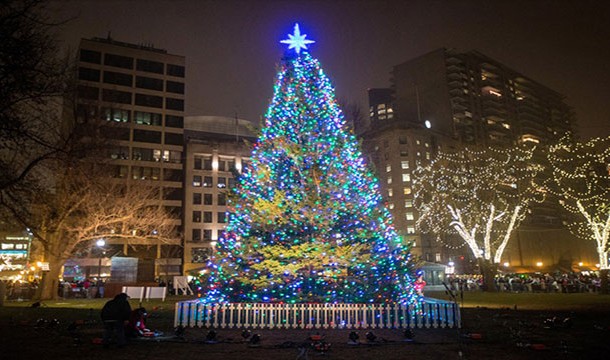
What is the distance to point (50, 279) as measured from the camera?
103 feet

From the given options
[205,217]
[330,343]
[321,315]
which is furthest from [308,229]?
[205,217]

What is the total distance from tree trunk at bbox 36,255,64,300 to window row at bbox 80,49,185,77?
163 ft

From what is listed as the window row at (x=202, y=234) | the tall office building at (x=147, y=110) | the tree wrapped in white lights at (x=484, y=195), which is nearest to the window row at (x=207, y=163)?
the tall office building at (x=147, y=110)

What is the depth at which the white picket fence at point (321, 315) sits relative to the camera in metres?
14.8

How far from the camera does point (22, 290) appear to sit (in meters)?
34.5

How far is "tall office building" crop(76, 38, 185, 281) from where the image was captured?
6962 centimetres

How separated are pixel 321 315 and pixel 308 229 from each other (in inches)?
120

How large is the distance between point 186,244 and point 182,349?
206ft

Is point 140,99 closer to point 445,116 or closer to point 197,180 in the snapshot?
point 197,180

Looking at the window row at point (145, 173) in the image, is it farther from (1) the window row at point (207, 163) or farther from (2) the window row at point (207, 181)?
(1) the window row at point (207, 163)

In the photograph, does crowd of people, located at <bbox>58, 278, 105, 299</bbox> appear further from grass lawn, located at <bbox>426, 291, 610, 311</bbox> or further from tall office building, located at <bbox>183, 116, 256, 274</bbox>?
tall office building, located at <bbox>183, 116, 256, 274</bbox>

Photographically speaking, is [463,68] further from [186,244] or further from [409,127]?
[186,244]

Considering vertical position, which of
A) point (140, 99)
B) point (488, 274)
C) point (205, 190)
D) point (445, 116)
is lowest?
point (488, 274)

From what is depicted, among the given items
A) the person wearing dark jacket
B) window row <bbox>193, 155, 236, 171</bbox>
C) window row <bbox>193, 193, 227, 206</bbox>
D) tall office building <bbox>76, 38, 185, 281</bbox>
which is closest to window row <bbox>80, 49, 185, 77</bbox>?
tall office building <bbox>76, 38, 185, 281</bbox>
